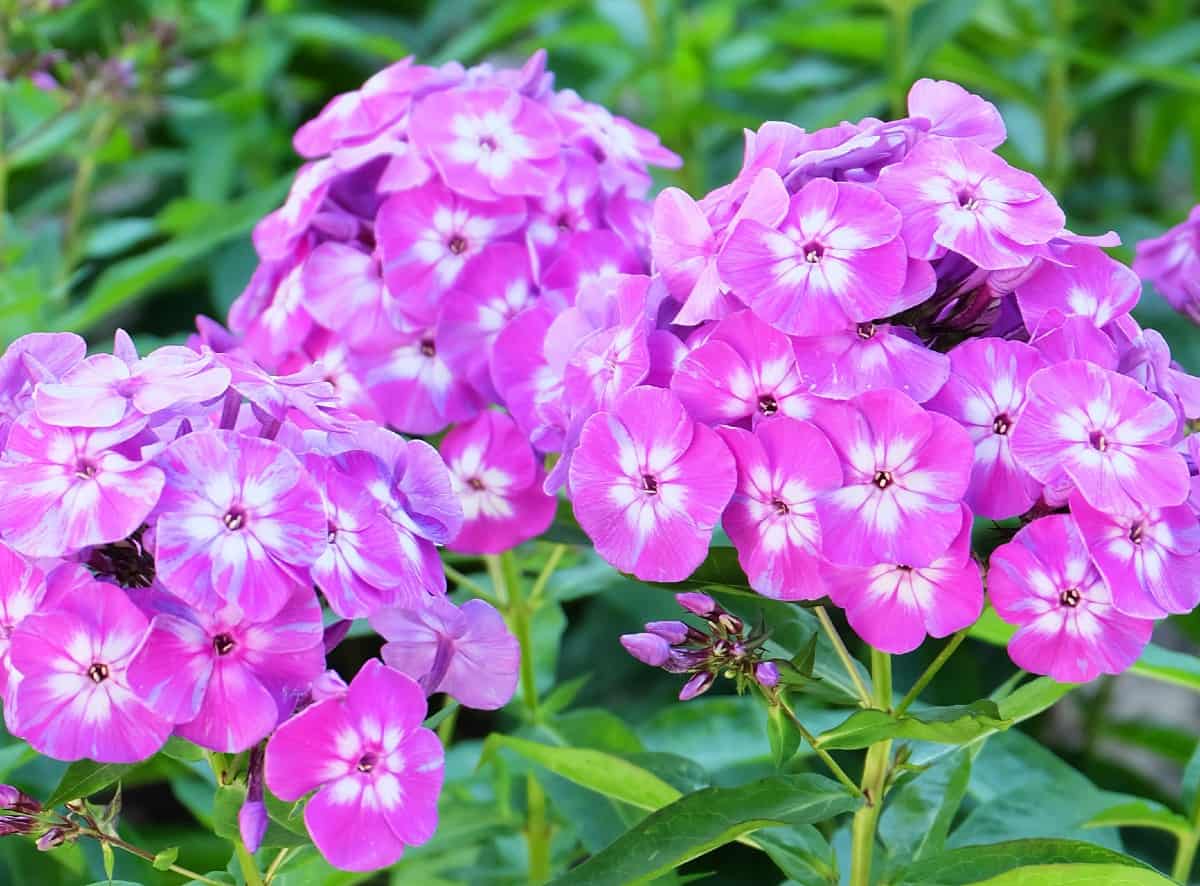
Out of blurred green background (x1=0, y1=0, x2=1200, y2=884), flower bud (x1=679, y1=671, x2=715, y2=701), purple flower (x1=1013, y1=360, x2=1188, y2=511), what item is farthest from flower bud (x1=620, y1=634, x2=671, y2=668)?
blurred green background (x1=0, y1=0, x2=1200, y2=884)

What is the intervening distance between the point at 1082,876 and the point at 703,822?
23cm

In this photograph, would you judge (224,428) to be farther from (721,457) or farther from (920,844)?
(920,844)

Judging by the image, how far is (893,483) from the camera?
0.88m

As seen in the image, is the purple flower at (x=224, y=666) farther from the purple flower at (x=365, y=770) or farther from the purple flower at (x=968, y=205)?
the purple flower at (x=968, y=205)

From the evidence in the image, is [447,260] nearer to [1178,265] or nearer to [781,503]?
[781,503]

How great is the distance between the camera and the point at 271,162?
93.2 inches

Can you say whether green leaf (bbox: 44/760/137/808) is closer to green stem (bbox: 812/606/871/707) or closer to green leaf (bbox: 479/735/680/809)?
green leaf (bbox: 479/735/680/809)

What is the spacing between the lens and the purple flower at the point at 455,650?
0.94m

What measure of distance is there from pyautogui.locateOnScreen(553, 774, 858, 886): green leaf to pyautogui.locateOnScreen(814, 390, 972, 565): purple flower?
0.20 meters

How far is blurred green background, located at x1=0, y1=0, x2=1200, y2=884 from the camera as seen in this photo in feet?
5.42

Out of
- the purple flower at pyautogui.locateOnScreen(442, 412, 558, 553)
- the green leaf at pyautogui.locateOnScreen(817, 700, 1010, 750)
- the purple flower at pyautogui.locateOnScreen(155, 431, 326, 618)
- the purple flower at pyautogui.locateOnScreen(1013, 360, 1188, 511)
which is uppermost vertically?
the purple flower at pyautogui.locateOnScreen(155, 431, 326, 618)

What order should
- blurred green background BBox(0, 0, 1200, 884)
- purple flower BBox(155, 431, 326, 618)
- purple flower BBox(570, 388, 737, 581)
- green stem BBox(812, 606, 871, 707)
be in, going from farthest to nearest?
blurred green background BBox(0, 0, 1200, 884), green stem BBox(812, 606, 871, 707), purple flower BBox(570, 388, 737, 581), purple flower BBox(155, 431, 326, 618)

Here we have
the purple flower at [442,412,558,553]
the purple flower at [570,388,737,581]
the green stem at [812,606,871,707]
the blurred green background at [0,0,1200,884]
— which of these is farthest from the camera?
the blurred green background at [0,0,1200,884]

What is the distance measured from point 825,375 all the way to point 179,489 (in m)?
0.36
